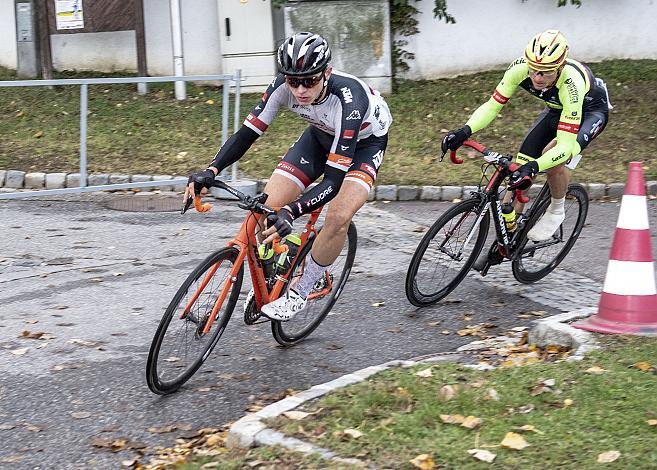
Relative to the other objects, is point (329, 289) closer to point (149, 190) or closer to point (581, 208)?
point (581, 208)

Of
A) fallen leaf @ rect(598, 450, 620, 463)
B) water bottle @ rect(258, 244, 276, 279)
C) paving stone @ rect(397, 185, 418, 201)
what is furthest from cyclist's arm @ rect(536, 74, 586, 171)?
paving stone @ rect(397, 185, 418, 201)

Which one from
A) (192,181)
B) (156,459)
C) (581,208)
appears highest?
(192,181)

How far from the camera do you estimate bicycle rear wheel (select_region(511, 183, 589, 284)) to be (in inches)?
316

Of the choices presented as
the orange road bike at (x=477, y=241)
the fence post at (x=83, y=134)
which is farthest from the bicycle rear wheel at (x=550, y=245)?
the fence post at (x=83, y=134)

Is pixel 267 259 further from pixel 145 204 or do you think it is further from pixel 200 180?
pixel 145 204

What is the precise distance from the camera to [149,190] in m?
12.0

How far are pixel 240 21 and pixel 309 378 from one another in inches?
439

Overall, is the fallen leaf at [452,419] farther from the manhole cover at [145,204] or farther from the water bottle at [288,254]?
the manhole cover at [145,204]

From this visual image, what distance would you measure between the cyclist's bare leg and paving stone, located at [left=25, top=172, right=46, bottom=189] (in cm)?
651

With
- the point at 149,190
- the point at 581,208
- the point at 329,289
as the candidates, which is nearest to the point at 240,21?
the point at 149,190

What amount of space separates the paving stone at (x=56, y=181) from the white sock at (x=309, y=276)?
20.6ft

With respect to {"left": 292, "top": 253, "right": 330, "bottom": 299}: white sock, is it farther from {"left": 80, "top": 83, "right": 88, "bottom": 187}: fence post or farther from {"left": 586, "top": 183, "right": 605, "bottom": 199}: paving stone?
{"left": 586, "top": 183, "right": 605, "bottom": 199}: paving stone

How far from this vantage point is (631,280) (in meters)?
6.18

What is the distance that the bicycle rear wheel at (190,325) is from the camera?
5.52 m
